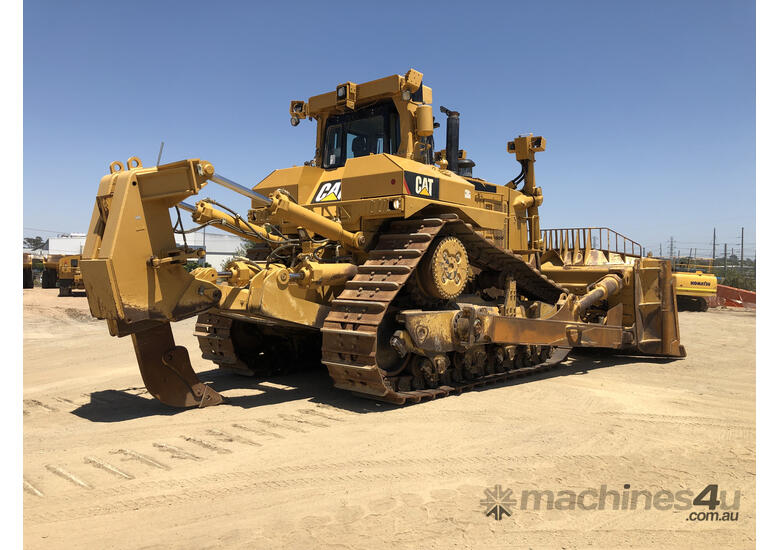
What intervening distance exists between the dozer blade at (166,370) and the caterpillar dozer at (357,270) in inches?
0.6

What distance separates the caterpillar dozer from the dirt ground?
55 cm

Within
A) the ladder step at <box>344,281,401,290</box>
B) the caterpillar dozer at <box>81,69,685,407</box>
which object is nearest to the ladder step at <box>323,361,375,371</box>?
the caterpillar dozer at <box>81,69,685,407</box>

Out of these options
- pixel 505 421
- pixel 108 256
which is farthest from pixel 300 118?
pixel 505 421

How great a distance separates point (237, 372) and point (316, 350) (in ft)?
4.25

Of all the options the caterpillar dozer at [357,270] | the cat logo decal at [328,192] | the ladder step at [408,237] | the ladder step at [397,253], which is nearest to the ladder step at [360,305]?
the caterpillar dozer at [357,270]

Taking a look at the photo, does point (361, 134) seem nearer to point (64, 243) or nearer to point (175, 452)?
point (175, 452)

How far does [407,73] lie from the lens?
→ 26.9 ft

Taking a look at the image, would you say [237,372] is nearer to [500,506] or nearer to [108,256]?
[108,256]

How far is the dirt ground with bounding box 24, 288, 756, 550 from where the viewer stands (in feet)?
12.1

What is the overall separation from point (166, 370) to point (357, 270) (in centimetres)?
248

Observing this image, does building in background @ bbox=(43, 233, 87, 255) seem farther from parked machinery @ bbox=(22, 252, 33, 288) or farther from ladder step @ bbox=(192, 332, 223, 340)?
ladder step @ bbox=(192, 332, 223, 340)

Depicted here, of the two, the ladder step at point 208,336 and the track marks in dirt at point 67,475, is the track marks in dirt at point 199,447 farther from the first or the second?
the ladder step at point 208,336

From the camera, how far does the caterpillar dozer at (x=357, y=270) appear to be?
5832 millimetres

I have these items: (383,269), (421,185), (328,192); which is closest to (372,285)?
(383,269)
